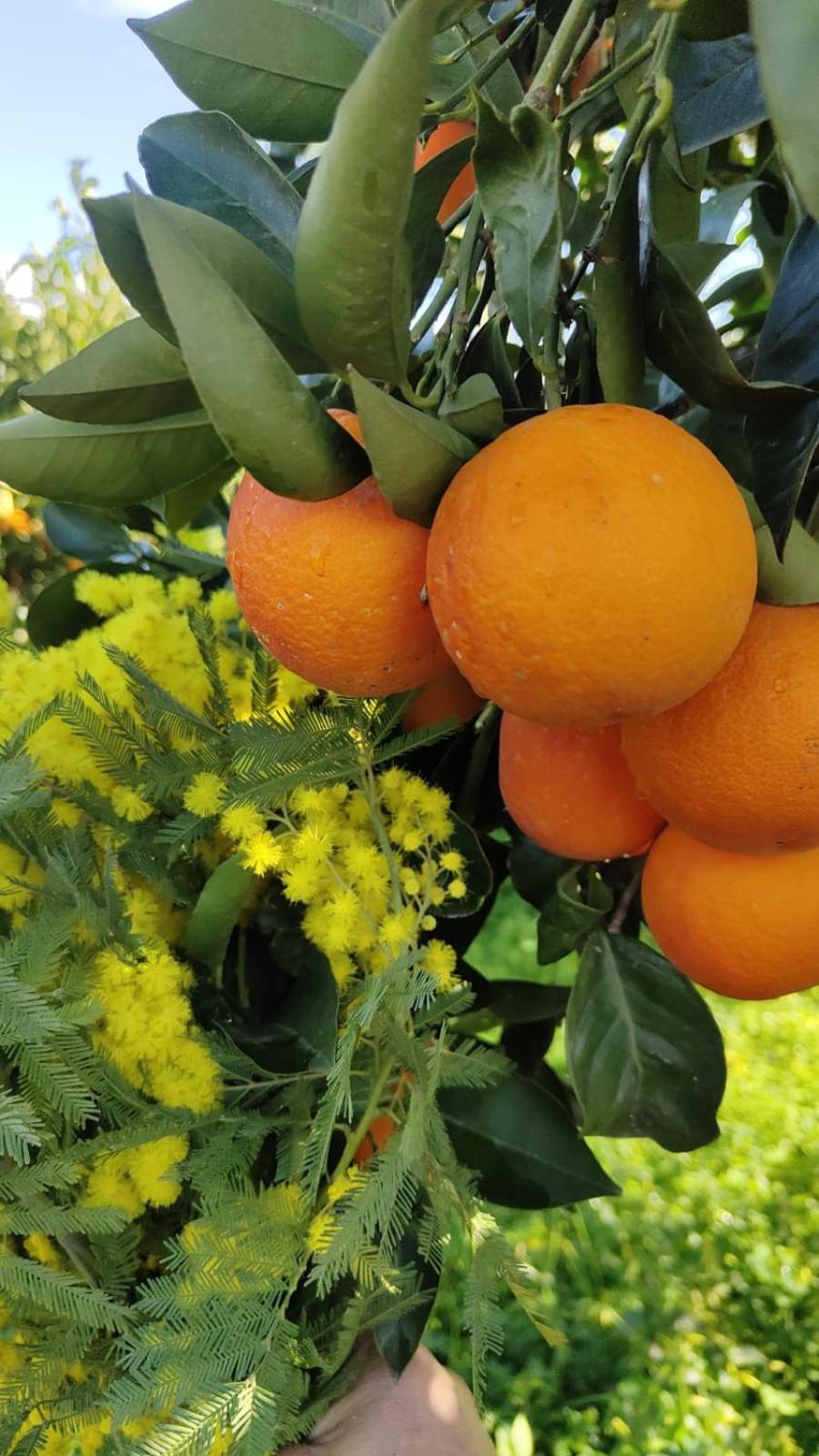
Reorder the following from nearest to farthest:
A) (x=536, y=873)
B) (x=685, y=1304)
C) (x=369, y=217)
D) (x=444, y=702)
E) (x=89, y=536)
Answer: (x=369, y=217)
(x=444, y=702)
(x=536, y=873)
(x=89, y=536)
(x=685, y=1304)

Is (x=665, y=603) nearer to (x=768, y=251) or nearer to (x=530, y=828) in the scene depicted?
(x=530, y=828)

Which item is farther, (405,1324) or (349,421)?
(405,1324)

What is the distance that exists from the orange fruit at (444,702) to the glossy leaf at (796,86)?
22 centimetres

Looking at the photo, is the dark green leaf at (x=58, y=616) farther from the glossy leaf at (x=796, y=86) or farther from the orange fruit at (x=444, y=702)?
the glossy leaf at (x=796, y=86)

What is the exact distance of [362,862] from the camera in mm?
408

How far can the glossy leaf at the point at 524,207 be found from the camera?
0.24 meters

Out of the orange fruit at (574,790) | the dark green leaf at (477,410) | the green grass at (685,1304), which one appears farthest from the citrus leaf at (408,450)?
the green grass at (685,1304)

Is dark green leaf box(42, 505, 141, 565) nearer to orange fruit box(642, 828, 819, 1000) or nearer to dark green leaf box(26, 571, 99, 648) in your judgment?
dark green leaf box(26, 571, 99, 648)

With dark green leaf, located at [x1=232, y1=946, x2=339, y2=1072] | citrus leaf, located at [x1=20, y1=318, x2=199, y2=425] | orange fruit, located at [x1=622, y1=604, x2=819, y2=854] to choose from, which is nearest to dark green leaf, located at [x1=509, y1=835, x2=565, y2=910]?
dark green leaf, located at [x1=232, y1=946, x2=339, y2=1072]

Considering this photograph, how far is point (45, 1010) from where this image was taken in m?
0.34

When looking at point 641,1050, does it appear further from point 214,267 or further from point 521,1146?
point 214,267

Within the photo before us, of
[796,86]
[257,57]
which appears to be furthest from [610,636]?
[257,57]

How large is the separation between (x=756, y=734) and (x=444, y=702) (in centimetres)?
16

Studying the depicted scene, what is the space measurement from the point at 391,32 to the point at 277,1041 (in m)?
0.38
